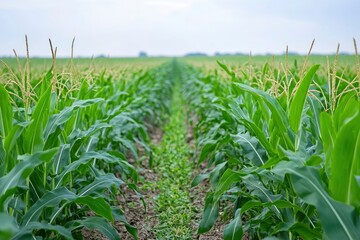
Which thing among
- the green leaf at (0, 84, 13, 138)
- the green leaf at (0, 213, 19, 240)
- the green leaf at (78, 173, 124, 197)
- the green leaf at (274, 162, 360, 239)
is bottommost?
the green leaf at (78, 173, 124, 197)

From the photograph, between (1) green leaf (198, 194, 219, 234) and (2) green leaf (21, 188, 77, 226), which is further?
(1) green leaf (198, 194, 219, 234)

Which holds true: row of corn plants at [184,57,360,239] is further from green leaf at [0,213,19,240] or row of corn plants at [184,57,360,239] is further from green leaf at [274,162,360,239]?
green leaf at [0,213,19,240]

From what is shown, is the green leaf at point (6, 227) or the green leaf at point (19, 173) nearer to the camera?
the green leaf at point (6, 227)

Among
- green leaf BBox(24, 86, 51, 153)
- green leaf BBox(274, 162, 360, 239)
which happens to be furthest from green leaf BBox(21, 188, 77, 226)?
green leaf BBox(274, 162, 360, 239)

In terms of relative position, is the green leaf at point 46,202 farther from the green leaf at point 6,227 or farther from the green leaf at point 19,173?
the green leaf at point 6,227

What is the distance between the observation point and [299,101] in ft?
9.66

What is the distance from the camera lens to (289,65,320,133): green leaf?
8.93 feet

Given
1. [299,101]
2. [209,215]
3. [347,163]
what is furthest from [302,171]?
[209,215]

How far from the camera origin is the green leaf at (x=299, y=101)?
8.93ft

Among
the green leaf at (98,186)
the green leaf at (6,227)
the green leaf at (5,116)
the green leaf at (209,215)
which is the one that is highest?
the green leaf at (5,116)

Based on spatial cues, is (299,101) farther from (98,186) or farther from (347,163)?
(98,186)

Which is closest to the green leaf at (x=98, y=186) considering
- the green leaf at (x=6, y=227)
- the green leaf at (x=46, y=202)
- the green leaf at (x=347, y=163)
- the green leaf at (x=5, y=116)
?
the green leaf at (x=46, y=202)

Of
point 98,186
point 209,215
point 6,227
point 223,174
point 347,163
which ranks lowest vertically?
point 209,215

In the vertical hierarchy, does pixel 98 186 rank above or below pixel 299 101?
below
